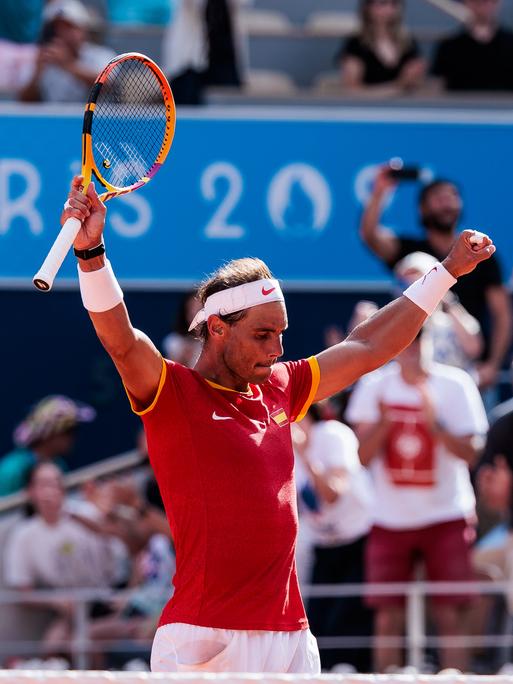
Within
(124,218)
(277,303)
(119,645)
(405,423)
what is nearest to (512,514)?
(405,423)

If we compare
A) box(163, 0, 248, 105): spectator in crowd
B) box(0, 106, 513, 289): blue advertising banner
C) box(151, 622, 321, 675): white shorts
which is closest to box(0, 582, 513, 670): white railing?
box(0, 106, 513, 289): blue advertising banner

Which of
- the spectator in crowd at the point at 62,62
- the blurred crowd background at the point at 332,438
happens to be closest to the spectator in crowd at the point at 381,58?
the blurred crowd background at the point at 332,438

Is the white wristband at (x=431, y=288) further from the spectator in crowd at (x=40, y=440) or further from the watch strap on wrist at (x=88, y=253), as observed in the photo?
the spectator in crowd at (x=40, y=440)

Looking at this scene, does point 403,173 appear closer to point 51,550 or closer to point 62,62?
point 62,62

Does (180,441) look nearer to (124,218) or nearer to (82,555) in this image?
(82,555)

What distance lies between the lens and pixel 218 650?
3.99m

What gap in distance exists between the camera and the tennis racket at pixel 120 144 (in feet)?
12.7

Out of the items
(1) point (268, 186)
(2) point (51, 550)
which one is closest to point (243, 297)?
(2) point (51, 550)

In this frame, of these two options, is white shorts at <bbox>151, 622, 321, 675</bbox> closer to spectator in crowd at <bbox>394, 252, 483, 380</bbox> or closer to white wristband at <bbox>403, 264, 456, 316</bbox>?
white wristband at <bbox>403, 264, 456, 316</bbox>

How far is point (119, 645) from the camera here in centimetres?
759

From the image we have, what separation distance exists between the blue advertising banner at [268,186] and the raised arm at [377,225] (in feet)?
2.57

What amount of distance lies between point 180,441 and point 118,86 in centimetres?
266

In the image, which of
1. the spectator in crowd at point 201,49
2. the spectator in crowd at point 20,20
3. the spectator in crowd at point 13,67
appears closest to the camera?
the spectator in crowd at point 201,49

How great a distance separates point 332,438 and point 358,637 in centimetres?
98
